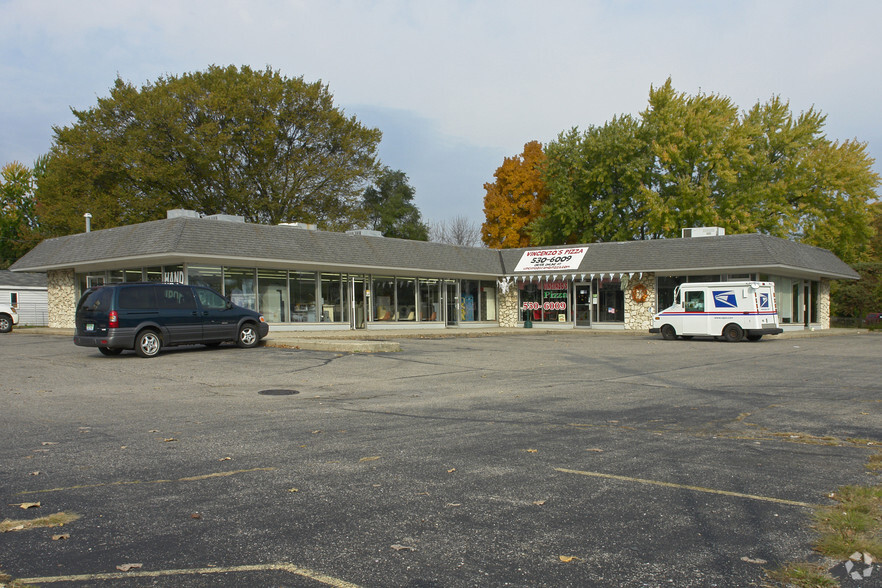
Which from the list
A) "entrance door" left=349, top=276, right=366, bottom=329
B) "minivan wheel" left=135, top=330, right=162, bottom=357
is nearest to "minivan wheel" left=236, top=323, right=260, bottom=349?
"minivan wheel" left=135, top=330, right=162, bottom=357

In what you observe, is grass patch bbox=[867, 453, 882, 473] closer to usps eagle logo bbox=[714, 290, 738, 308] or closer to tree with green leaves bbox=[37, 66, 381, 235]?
usps eagle logo bbox=[714, 290, 738, 308]

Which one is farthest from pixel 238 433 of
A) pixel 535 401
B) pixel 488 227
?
pixel 488 227


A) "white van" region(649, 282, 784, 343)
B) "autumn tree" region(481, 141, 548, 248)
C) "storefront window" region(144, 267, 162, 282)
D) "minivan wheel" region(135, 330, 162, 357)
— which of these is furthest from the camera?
"autumn tree" region(481, 141, 548, 248)

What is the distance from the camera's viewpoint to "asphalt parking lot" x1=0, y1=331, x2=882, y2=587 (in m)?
3.86

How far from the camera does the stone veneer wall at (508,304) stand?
37.4 meters

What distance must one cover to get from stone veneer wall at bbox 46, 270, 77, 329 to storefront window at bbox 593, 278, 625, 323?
2514 cm

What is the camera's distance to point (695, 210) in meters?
38.2

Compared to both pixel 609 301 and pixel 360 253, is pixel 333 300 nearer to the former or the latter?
pixel 360 253

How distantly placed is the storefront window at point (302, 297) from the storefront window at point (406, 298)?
17.6ft

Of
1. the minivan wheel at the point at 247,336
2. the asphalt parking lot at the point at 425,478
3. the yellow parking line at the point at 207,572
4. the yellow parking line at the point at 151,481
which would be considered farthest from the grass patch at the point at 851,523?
the minivan wheel at the point at 247,336

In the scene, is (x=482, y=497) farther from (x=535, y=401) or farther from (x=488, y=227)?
(x=488, y=227)

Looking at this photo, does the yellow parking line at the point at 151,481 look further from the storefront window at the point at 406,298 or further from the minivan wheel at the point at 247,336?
the storefront window at the point at 406,298

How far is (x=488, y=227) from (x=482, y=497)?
4816cm

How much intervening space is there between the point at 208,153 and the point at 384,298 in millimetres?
12877
